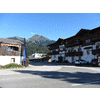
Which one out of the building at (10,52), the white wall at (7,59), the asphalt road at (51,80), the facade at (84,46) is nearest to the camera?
the asphalt road at (51,80)

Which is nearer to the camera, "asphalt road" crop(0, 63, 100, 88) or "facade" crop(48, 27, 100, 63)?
"asphalt road" crop(0, 63, 100, 88)

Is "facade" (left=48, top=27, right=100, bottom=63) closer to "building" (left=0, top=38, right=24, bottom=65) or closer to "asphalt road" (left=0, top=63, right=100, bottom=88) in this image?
"asphalt road" (left=0, top=63, right=100, bottom=88)

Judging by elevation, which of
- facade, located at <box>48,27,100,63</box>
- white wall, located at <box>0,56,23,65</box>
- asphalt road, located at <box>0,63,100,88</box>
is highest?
facade, located at <box>48,27,100,63</box>

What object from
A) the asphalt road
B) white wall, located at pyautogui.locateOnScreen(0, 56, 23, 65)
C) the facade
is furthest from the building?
the facade

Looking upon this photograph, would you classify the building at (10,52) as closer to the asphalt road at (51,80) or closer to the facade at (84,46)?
the asphalt road at (51,80)

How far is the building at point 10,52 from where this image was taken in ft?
66.4

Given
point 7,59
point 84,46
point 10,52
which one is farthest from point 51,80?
point 84,46

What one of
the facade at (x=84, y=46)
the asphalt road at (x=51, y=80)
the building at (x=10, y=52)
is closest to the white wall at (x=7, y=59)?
the building at (x=10, y=52)

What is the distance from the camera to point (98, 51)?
24.1 m

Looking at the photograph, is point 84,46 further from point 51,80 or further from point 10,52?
point 51,80

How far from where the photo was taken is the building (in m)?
20.2

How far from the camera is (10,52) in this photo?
70.0 feet
